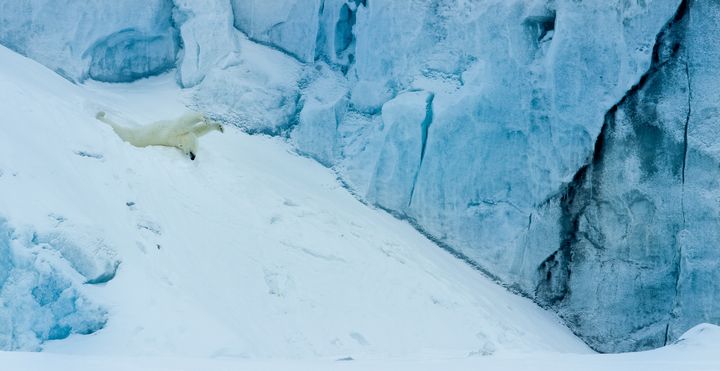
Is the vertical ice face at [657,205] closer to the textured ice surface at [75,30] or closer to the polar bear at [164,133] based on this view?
the polar bear at [164,133]

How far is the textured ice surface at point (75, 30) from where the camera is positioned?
8.38 metres

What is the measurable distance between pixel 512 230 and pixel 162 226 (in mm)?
3263

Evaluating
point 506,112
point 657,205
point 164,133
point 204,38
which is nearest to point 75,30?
point 204,38

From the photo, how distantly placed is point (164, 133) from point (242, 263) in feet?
6.54

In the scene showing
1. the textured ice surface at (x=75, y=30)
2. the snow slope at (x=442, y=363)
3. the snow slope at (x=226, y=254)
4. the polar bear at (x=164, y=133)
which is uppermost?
the textured ice surface at (x=75, y=30)

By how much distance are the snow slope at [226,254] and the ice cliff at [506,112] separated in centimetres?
49

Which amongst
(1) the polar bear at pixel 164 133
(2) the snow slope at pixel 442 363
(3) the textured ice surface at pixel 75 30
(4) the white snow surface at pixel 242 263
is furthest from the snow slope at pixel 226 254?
(2) the snow slope at pixel 442 363

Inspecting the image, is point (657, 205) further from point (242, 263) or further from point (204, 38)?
point (204, 38)

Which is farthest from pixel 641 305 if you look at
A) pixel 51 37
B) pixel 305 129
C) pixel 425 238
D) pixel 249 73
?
pixel 51 37

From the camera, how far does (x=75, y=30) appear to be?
331 inches

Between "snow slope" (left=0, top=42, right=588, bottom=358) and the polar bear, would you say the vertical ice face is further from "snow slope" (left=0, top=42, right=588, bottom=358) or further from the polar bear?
the polar bear

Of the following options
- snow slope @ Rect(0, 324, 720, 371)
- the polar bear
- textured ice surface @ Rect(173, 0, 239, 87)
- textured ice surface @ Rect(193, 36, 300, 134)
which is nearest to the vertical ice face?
snow slope @ Rect(0, 324, 720, 371)

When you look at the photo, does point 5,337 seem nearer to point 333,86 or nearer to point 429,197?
point 429,197

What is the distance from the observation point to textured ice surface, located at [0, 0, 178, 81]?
8.38 metres
